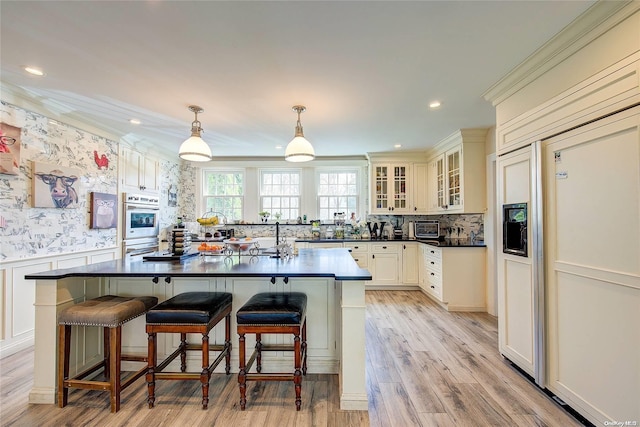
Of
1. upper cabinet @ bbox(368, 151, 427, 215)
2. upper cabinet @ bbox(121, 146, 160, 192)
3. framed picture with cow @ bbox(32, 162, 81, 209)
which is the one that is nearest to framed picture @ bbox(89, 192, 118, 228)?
framed picture with cow @ bbox(32, 162, 81, 209)

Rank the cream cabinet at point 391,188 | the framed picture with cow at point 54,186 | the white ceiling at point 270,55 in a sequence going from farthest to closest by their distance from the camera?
the cream cabinet at point 391,188
the framed picture with cow at point 54,186
the white ceiling at point 270,55

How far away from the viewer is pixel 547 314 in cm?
197

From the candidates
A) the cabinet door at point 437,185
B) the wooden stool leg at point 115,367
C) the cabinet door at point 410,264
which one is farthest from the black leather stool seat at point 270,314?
the cabinet door at point 437,185

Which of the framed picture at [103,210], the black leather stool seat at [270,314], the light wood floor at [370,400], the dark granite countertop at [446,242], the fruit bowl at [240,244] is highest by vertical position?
the framed picture at [103,210]

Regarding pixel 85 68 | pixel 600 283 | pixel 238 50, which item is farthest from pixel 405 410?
pixel 85 68

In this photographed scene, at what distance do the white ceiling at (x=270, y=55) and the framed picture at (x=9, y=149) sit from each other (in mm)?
426

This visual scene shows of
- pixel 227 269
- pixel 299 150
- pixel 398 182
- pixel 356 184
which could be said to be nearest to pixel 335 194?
pixel 356 184

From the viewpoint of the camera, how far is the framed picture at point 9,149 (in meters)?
2.49

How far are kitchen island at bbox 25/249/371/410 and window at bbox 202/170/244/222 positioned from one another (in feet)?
10.9

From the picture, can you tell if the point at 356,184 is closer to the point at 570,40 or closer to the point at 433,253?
the point at 433,253

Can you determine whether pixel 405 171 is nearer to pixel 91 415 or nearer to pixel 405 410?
pixel 405 410

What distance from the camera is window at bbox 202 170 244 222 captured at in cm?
575

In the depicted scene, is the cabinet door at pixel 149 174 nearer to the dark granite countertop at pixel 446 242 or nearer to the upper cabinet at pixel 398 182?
the dark granite countertop at pixel 446 242

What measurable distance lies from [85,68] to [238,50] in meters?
1.35
